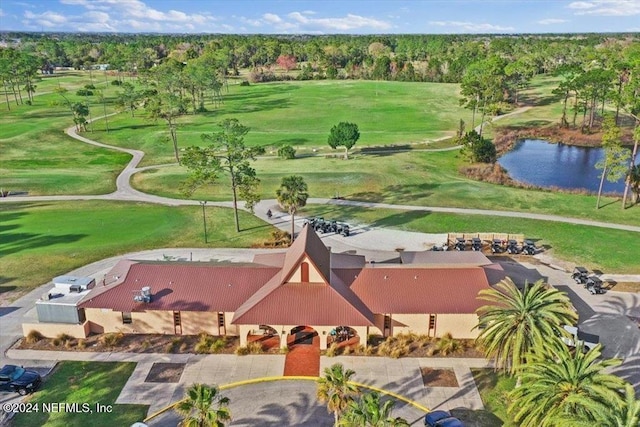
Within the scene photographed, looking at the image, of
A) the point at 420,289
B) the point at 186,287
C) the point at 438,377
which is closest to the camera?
the point at 438,377

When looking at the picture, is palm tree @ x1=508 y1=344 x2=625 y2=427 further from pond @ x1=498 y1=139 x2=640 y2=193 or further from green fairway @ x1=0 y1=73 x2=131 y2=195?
green fairway @ x1=0 y1=73 x2=131 y2=195

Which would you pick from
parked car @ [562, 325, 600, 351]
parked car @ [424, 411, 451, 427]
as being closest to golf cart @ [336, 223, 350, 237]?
parked car @ [562, 325, 600, 351]

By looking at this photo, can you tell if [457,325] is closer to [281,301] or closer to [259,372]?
[281,301]

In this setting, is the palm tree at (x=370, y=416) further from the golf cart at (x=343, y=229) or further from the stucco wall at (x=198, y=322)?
the golf cart at (x=343, y=229)

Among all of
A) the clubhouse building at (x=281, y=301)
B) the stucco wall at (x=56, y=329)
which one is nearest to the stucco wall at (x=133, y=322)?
the clubhouse building at (x=281, y=301)

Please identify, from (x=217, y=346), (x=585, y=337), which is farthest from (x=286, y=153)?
(x=585, y=337)
